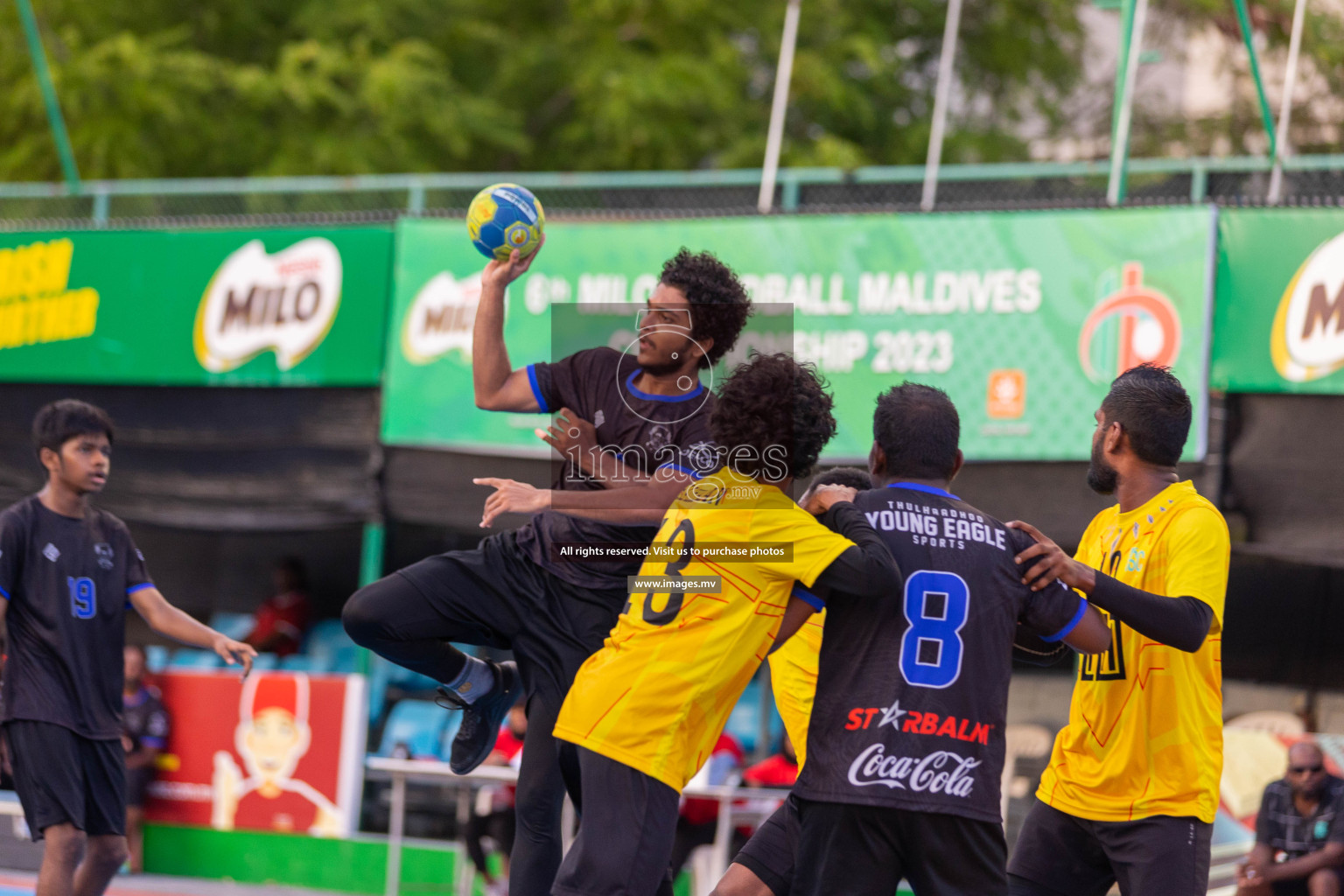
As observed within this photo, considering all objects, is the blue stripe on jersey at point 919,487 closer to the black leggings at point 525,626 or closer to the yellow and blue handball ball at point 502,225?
the black leggings at point 525,626

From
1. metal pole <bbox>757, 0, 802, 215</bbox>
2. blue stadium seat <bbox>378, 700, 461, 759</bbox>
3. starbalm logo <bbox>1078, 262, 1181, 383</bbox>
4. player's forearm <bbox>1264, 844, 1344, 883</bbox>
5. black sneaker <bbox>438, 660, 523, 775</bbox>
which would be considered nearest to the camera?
black sneaker <bbox>438, 660, 523, 775</bbox>

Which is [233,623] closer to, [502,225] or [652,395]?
[502,225]

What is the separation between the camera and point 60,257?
12641mm

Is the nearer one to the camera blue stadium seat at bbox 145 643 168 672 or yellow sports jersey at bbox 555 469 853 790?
yellow sports jersey at bbox 555 469 853 790

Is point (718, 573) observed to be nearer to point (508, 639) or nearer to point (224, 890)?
point (508, 639)

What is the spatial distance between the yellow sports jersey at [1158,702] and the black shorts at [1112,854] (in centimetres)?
4

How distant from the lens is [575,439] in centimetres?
509

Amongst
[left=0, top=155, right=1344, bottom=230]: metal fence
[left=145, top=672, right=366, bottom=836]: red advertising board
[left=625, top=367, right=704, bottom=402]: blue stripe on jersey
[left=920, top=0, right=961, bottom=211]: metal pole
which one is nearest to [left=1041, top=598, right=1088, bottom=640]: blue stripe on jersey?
[left=625, top=367, right=704, bottom=402]: blue stripe on jersey

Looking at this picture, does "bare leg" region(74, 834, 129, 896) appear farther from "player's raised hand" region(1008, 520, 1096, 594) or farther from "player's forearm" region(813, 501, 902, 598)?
"player's raised hand" region(1008, 520, 1096, 594)

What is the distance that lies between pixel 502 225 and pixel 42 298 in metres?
8.69

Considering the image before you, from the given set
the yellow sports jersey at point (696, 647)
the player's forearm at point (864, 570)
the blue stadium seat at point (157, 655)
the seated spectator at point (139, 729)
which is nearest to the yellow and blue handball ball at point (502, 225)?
the yellow sports jersey at point (696, 647)

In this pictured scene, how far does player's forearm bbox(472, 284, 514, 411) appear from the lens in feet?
17.1

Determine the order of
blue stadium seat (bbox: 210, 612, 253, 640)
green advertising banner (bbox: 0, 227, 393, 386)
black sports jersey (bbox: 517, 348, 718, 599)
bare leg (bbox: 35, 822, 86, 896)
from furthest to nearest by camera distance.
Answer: blue stadium seat (bbox: 210, 612, 253, 640), green advertising banner (bbox: 0, 227, 393, 386), bare leg (bbox: 35, 822, 86, 896), black sports jersey (bbox: 517, 348, 718, 599)

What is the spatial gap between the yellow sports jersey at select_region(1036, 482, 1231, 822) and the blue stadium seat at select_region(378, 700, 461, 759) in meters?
7.12
